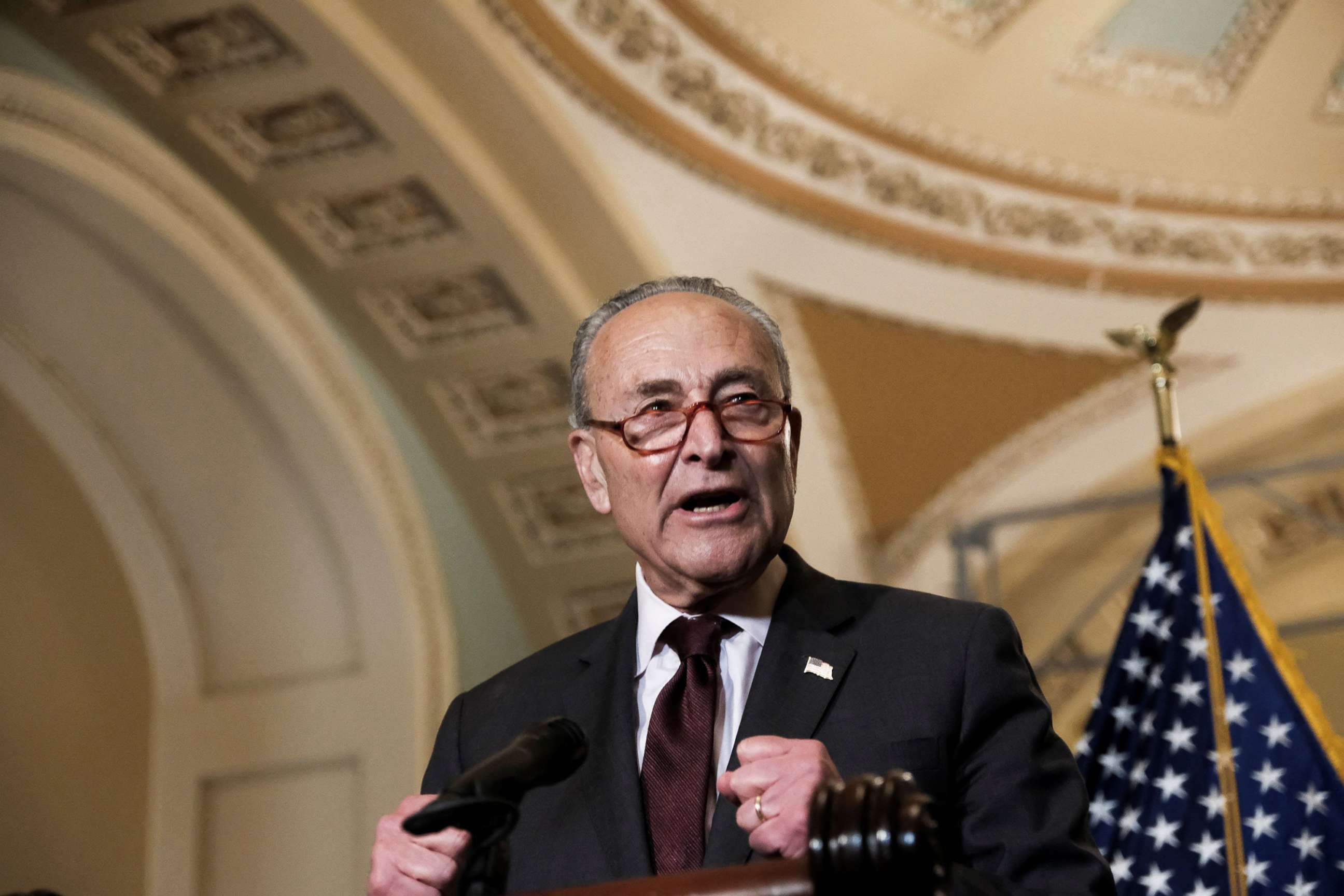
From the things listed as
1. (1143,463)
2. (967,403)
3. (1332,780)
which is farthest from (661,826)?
(1143,463)

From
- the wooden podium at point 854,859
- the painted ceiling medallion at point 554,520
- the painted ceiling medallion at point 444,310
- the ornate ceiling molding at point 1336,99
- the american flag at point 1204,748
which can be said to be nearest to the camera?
the wooden podium at point 854,859

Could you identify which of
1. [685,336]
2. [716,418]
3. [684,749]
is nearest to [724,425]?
[716,418]

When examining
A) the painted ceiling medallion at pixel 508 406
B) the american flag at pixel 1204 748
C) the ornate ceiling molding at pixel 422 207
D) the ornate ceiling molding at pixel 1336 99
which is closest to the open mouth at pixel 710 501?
the american flag at pixel 1204 748

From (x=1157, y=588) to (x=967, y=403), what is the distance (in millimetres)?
2733

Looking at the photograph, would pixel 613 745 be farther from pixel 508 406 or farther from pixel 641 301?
pixel 508 406

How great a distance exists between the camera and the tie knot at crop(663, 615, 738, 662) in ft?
6.07

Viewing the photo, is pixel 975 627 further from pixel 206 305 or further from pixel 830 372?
pixel 830 372

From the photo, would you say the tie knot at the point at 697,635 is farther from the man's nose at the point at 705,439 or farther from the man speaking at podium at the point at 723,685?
the man's nose at the point at 705,439

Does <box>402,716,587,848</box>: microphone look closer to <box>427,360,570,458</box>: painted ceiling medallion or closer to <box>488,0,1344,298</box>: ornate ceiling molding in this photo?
<box>488,0,1344,298</box>: ornate ceiling molding

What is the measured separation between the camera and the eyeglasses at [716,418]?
6.25 ft

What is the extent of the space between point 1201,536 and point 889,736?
3.18 meters

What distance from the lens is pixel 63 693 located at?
517cm

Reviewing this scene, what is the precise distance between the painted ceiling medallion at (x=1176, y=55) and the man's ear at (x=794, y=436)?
5418 millimetres

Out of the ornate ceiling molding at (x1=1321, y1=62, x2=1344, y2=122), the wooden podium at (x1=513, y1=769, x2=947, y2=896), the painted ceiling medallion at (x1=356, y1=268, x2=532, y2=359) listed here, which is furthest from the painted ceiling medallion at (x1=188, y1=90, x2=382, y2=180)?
the ornate ceiling molding at (x1=1321, y1=62, x2=1344, y2=122)
